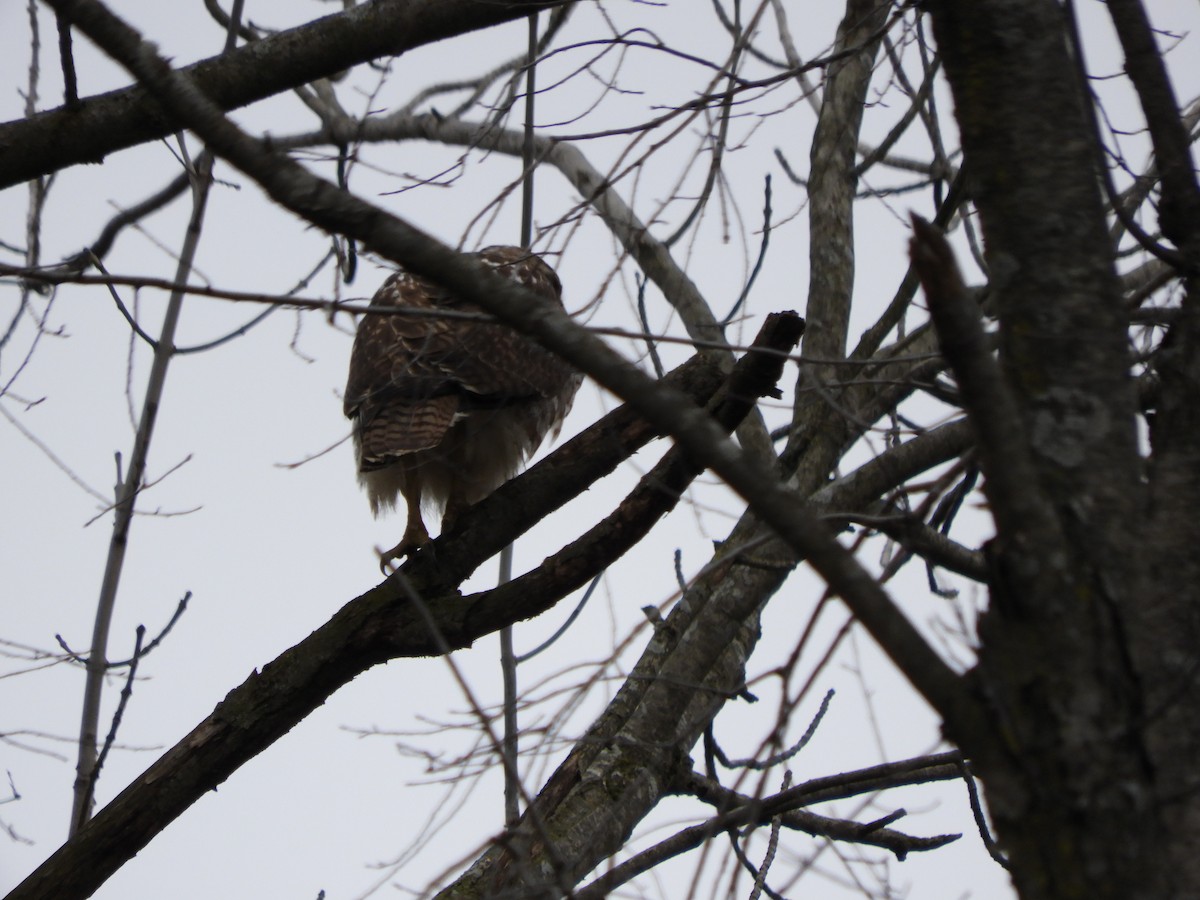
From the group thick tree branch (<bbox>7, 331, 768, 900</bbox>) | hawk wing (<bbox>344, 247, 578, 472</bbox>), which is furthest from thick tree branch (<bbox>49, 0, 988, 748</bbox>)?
hawk wing (<bbox>344, 247, 578, 472</bbox>)

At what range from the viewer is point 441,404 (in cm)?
402

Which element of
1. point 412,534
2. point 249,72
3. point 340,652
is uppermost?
point 249,72

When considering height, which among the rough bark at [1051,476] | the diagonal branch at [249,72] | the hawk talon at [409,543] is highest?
the diagonal branch at [249,72]

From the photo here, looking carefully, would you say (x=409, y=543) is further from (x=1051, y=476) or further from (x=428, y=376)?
(x=1051, y=476)

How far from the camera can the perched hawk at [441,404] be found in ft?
12.9

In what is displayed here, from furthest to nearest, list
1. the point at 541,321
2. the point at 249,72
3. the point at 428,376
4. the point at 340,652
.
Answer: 1. the point at 428,376
2. the point at 249,72
3. the point at 340,652
4. the point at 541,321

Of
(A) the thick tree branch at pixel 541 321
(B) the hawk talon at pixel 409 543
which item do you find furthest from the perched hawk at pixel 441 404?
(A) the thick tree branch at pixel 541 321

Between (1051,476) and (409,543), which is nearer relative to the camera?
(1051,476)

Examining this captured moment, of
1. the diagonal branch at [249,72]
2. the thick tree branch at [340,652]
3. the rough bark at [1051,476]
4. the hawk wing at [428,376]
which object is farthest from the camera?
the hawk wing at [428,376]

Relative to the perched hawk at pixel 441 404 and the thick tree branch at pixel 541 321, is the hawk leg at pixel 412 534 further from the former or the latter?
the thick tree branch at pixel 541 321

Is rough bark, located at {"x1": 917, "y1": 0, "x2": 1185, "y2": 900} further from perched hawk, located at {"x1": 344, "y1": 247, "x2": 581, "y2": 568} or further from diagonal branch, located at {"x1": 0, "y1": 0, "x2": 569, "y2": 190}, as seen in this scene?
perched hawk, located at {"x1": 344, "y1": 247, "x2": 581, "y2": 568}

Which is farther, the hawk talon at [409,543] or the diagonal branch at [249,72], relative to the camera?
the hawk talon at [409,543]

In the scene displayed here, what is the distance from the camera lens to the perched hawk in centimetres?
395

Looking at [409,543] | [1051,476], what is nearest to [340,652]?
[409,543]
